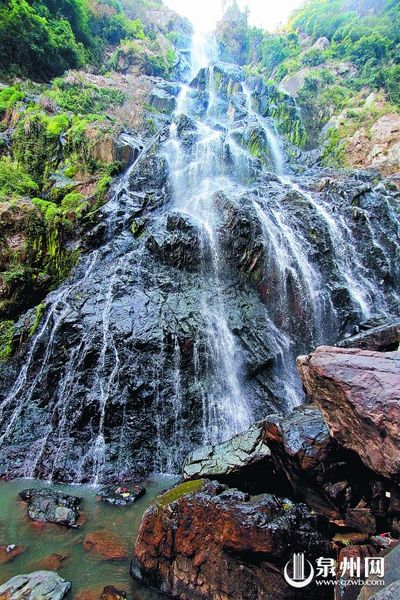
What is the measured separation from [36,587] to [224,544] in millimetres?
2834

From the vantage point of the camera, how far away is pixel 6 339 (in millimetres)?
11336

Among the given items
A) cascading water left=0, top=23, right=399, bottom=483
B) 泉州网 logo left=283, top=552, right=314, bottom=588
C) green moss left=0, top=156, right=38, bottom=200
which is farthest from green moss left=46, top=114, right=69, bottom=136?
泉州网 logo left=283, top=552, right=314, bottom=588

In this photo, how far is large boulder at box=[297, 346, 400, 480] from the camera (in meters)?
3.85

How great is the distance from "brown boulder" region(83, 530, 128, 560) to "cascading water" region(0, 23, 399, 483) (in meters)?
2.39

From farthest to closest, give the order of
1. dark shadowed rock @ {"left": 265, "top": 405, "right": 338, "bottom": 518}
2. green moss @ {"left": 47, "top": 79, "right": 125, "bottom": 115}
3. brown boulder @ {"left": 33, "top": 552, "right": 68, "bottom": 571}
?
green moss @ {"left": 47, "top": 79, "right": 125, "bottom": 115} < brown boulder @ {"left": 33, "top": 552, "right": 68, "bottom": 571} < dark shadowed rock @ {"left": 265, "top": 405, "right": 338, "bottom": 518}

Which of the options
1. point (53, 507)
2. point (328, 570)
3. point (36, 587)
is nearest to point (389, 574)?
point (328, 570)

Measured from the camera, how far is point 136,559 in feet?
17.3

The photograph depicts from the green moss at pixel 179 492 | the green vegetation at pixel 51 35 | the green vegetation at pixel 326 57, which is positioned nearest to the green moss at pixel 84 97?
the green vegetation at pixel 51 35

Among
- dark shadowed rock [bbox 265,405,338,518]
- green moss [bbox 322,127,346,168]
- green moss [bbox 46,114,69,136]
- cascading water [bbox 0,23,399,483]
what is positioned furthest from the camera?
green moss [bbox 322,127,346,168]

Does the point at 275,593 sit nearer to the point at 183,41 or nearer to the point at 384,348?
the point at 384,348

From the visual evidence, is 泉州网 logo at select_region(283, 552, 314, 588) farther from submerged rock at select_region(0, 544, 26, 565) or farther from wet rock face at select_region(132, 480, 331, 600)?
submerged rock at select_region(0, 544, 26, 565)

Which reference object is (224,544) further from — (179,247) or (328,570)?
(179,247)

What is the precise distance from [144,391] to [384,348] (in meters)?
6.75

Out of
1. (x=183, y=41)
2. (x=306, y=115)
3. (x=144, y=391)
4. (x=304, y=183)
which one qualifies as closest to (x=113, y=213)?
(x=144, y=391)
